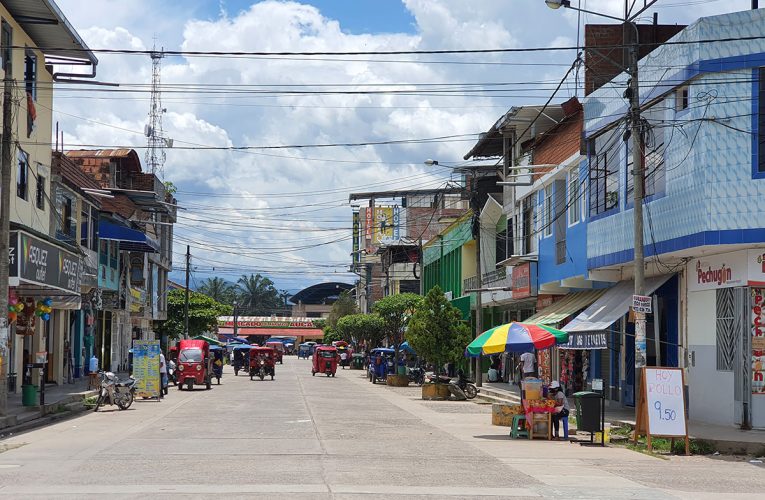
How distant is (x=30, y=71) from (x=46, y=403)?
12172mm

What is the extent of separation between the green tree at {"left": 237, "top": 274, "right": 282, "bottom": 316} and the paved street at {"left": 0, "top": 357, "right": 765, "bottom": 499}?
149605 millimetres

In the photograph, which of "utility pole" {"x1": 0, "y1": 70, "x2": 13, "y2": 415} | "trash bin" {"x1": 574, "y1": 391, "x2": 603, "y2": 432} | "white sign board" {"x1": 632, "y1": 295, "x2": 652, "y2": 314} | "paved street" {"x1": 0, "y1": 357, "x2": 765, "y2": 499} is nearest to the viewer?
"paved street" {"x1": 0, "y1": 357, "x2": 765, "y2": 499}

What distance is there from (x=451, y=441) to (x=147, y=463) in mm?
7525

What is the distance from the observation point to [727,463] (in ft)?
61.1

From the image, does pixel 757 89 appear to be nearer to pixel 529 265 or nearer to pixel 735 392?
pixel 735 392

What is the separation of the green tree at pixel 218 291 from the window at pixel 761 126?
150913mm

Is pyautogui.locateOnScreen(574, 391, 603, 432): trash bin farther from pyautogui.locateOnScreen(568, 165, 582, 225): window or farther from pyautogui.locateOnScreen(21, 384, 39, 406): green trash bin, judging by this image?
pyautogui.locateOnScreen(21, 384, 39, 406): green trash bin

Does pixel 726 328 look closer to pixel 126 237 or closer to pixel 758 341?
pixel 758 341

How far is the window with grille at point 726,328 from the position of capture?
2292 cm

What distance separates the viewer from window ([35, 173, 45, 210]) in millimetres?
36969

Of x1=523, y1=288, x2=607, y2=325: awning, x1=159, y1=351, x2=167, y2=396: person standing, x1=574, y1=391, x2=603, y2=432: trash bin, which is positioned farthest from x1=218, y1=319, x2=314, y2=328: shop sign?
x1=574, y1=391, x2=603, y2=432: trash bin

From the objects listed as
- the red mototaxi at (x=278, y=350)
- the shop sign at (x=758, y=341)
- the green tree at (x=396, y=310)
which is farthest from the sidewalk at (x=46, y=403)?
the red mototaxi at (x=278, y=350)

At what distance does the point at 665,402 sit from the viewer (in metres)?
20.0

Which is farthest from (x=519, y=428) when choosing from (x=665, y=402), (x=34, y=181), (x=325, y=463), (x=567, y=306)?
(x=34, y=181)
